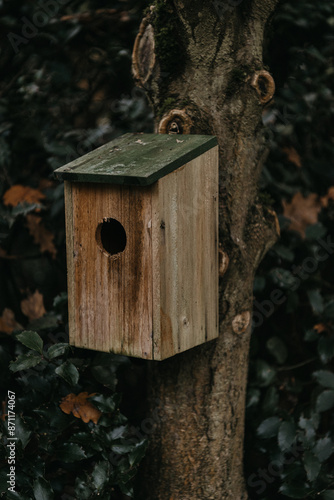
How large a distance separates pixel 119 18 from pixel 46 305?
1.53 meters

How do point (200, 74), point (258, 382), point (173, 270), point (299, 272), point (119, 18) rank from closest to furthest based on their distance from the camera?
point (173, 270), point (200, 74), point (258, 382), point (299, 272), point (119, 18)

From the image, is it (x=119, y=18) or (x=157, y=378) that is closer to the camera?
(x=157, y=378)

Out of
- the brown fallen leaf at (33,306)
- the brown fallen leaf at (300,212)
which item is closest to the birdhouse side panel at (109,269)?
the brown fallen leaf at (33,306)

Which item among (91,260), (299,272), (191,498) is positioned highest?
(91,260)

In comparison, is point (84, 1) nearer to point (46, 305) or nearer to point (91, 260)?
point (46, 305)

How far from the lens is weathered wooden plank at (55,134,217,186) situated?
69.2 inches

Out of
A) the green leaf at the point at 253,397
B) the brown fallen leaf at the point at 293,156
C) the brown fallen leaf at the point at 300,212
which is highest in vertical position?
the brown fallen leaf at the point at 293,156

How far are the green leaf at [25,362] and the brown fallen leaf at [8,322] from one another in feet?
1.86

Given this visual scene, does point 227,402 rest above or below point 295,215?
below

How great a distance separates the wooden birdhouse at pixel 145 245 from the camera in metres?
1.80

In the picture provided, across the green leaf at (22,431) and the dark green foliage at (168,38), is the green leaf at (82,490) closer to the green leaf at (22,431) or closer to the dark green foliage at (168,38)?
the green leaf at (22,431)

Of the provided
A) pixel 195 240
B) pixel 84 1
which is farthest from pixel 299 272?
pixel 84 1

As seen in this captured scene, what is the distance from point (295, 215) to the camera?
3170 mm

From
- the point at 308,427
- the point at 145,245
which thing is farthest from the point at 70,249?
the point at 308,427
